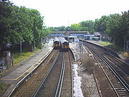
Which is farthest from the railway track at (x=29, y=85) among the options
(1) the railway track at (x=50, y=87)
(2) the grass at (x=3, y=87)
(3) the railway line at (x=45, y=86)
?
(2) the grass at (x=3, y=87)

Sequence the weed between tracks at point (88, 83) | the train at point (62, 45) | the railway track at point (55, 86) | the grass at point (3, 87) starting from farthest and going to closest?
the train at point (62, 45)
the weed between tracks at point (88, 83)
the railway track at point (55, 86)
the grass at point (3, 87)

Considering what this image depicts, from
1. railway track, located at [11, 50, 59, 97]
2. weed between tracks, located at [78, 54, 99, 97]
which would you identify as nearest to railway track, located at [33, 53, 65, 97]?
railway track, located at [11, 50, 59, 97]

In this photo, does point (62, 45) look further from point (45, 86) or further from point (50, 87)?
point (50, 87)

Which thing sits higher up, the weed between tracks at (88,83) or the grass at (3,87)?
the grass at (3,87)

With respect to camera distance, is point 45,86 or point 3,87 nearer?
point 3,87

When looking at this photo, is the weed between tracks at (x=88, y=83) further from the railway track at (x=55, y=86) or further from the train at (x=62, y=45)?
the train at (x=62, y=45)

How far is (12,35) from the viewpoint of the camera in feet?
117

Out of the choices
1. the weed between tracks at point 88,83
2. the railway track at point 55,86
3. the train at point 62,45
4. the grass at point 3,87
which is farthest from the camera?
the train at point 62,45

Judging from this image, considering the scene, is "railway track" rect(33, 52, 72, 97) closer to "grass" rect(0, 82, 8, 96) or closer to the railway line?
the railway line

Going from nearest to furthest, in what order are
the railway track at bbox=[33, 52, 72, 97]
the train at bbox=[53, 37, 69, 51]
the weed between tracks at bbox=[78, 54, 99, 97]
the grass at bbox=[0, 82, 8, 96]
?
the grass at bbox=[0, 82, 8, 96] → the railway track at bbox=[33, 52, 72, 97] → the weed between tracks at bbox=[78, 54, 99, 97] → the train at bbox=[53, 37, 69, 51]

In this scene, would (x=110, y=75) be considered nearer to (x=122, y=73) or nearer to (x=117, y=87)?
(x=122, y=73)

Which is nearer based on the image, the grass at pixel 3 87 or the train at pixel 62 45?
the grass at pixel 3 87

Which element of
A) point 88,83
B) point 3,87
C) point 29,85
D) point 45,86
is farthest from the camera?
point 88,83

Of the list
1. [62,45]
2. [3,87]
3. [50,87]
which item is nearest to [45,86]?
[50,87]
